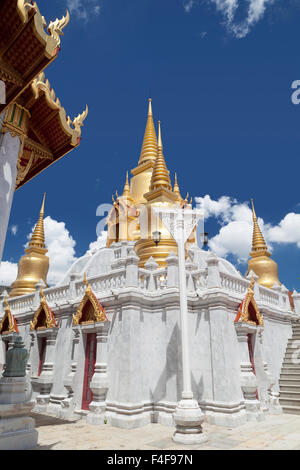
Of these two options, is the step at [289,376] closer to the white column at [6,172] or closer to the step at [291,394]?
the step at [291,394]

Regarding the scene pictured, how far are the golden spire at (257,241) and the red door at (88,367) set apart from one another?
17.7 m

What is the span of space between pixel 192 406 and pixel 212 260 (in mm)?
5215

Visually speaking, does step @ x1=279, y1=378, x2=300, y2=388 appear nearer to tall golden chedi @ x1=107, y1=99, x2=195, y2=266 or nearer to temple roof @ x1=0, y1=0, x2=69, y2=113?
tall golden chedi @ x1=107, y1=99, x2=195, y2=266

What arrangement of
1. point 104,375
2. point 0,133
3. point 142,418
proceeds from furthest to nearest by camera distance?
point 104,375 < point 142,418 < point 0,133

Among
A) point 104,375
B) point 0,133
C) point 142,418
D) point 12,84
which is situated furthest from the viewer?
point 104,375

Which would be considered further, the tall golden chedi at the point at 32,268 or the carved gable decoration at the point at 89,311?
the tall golden chedi at the point at 32,268

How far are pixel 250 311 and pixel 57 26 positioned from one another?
11.7 m

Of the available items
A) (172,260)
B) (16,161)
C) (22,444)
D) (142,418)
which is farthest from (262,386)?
(16,161)

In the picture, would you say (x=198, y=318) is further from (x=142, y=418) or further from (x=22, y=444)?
(x=22, y=444)

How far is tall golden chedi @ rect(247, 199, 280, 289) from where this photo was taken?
83.7 ft

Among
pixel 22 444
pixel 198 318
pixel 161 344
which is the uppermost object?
pixel 198 318

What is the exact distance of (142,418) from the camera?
1099cm

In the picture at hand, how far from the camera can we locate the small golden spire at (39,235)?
2608cm

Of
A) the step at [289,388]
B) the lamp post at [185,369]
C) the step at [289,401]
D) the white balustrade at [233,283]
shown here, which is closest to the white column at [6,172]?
the lamp post at [185,369]
